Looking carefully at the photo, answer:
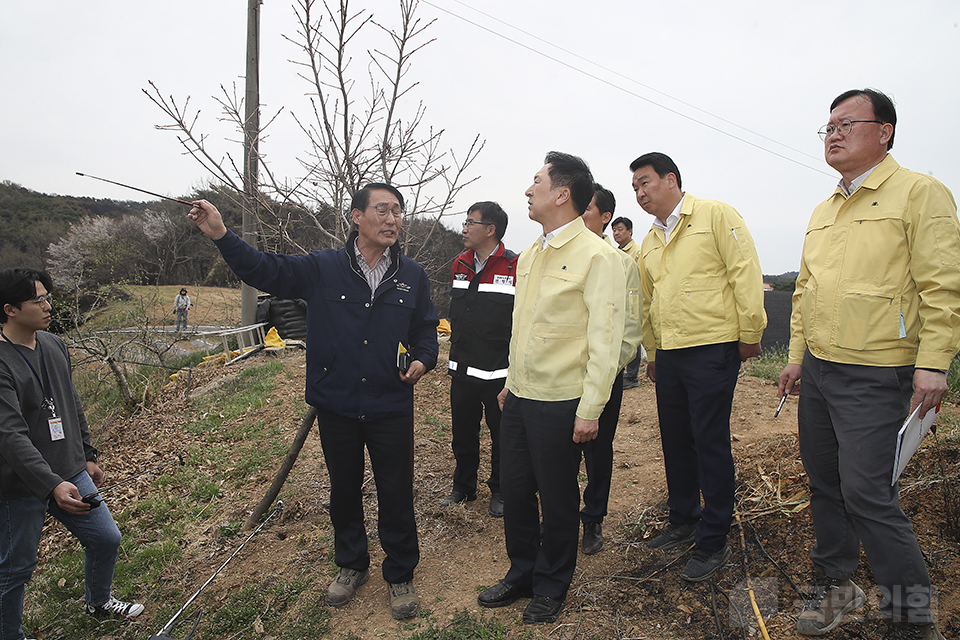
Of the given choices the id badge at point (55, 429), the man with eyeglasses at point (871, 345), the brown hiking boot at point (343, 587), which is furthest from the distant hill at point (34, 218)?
the man with eyeglasses at point (871, 345)

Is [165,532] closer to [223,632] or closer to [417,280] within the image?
[223,632]

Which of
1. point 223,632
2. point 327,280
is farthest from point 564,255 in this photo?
point 223,632

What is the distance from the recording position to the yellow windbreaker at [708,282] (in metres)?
2.82

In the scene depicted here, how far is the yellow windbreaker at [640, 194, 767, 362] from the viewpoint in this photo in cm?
282

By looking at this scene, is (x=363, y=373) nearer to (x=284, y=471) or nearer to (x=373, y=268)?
(x=373, y=268)

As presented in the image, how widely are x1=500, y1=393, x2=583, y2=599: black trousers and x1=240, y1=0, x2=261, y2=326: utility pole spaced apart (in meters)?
2.31

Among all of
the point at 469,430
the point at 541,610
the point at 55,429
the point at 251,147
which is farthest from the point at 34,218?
the point at 541,610

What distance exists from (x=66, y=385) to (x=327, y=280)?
5.19 ft

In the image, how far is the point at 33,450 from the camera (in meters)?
2.62

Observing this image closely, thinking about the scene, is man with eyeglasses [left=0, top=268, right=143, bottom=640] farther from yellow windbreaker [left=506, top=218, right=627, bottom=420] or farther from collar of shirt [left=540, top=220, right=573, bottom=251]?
collar of shirt [left=540, top=220, right=573, bottom=251]

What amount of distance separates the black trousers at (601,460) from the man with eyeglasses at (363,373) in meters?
1.12

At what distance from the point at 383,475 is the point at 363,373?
58cm

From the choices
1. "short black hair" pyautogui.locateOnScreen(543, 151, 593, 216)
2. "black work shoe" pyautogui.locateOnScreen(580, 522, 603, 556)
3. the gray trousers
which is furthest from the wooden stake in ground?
the gray trousers

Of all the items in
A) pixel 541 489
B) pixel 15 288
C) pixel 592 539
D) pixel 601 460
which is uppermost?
pixel 15 288
